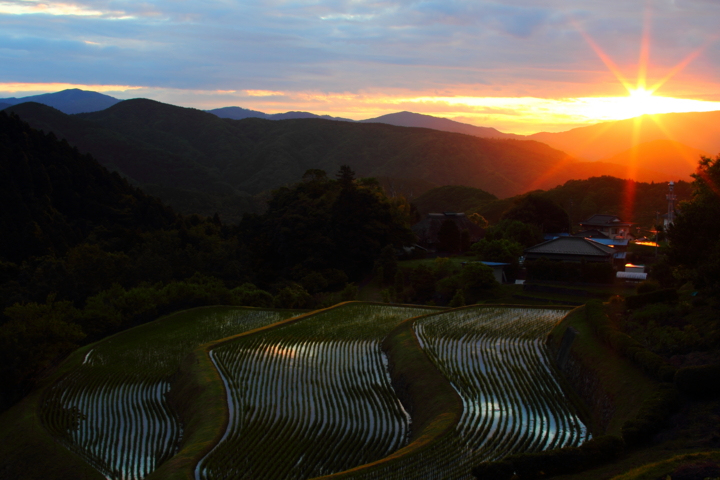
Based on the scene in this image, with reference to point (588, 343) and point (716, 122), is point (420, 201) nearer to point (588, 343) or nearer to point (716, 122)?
point (588, 343)

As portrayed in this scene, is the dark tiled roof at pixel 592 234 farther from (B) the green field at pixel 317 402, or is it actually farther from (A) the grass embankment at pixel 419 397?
(A) the grass embankment at pixel 419 397

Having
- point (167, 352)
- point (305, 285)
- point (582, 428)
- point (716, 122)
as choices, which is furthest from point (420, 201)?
point (716, 122)

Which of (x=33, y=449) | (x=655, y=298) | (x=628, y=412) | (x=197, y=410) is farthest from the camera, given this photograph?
(x=655, y=298)

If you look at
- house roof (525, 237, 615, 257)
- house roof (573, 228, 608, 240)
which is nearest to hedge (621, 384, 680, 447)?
house roof (525, 237, 615, 257)

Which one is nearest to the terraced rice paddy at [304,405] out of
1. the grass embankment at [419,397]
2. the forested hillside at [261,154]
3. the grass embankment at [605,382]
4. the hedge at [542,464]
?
the grass embankment at [419,397]

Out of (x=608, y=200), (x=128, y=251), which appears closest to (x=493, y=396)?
(x=128, y=251)

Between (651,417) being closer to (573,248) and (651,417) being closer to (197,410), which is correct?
(197,410)

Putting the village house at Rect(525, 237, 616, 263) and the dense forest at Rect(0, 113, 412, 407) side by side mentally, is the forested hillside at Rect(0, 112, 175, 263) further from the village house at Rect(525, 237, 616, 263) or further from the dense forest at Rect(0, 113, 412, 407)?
the village house at Rect(525, 237, 616, 263)
